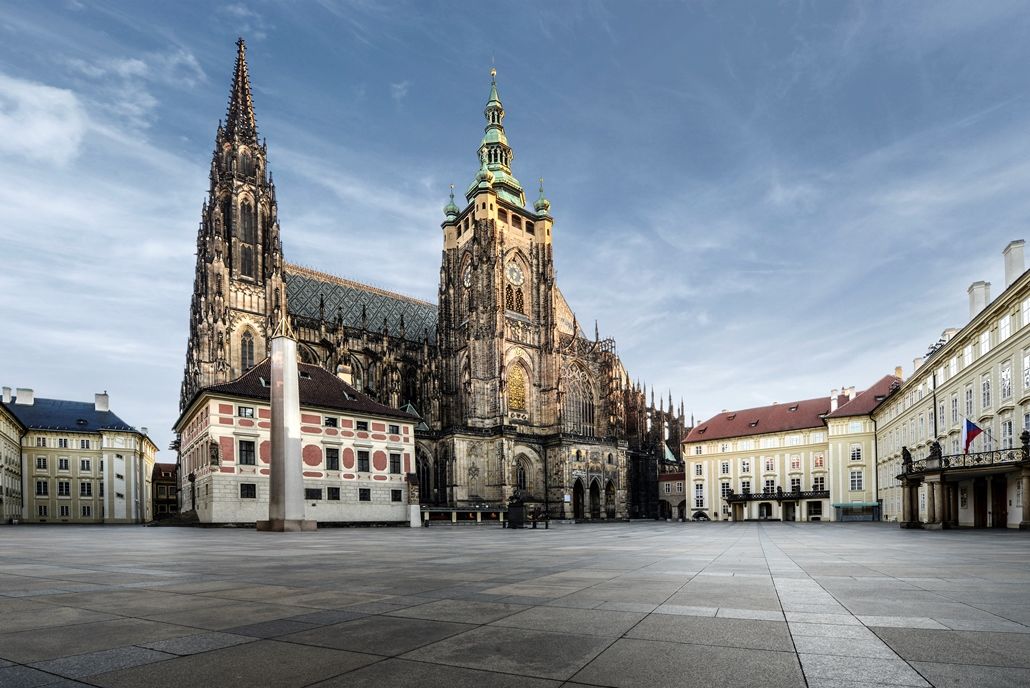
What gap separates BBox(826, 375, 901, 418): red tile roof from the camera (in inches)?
2579

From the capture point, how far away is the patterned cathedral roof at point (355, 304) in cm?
7519

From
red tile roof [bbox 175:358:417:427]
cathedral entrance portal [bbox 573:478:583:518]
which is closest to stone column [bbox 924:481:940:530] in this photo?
red tile roof [bbox 175:358:417:427]

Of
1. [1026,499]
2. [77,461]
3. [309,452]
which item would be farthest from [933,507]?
[77,461]

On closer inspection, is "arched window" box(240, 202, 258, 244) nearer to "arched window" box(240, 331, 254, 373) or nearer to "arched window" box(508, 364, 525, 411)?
"arched window" box(240, 331, 254, 373)

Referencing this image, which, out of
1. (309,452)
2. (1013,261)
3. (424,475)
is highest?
(1013,261)

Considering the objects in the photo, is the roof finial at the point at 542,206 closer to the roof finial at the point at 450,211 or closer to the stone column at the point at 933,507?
the roof finial at the point at 450,211

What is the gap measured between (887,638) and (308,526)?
32.2 m

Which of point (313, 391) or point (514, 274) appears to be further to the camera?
point (514, 274)

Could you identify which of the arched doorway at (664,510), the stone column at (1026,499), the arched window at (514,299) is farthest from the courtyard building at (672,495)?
the stone column at (1026,499)

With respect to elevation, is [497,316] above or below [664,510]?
above

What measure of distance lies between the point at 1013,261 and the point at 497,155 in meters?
65.5

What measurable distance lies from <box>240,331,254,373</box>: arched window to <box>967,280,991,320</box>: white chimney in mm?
54102

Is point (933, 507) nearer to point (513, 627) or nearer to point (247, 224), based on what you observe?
point (513, 627)

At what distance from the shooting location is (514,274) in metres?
82.4
